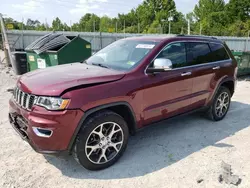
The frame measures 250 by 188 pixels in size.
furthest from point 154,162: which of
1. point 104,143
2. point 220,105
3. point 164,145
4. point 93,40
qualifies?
point 93,40

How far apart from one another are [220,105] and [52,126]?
143 inches

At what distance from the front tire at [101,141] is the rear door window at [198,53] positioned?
1.79 meters

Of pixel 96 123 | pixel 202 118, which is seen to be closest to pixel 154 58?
pixel 96 123

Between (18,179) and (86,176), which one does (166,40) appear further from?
(18,179)

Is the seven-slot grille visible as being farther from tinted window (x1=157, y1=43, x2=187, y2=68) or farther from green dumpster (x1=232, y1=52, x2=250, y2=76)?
green dumpster (x1=232, y1=52, x2=250, y2=76)

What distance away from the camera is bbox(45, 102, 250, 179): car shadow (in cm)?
309

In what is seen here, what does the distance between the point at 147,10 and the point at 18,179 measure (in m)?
61.9

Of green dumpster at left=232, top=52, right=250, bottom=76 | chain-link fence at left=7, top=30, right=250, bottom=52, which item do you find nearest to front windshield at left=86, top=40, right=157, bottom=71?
green dumpster at left=232, top=52, right=250, bottom=76

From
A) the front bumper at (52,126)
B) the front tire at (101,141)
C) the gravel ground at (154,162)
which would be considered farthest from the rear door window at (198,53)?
the front bumper at (52,126)

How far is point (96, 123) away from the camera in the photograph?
2875mm

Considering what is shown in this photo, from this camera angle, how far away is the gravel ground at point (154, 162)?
2.89 m

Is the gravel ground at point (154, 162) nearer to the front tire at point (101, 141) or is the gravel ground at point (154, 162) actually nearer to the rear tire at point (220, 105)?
the front tire at point (101, 141)

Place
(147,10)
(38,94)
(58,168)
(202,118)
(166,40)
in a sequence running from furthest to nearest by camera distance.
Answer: (147,10), (202,118), (166,40), (58,168), (38,94)

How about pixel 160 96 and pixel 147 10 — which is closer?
pixel 160 96
